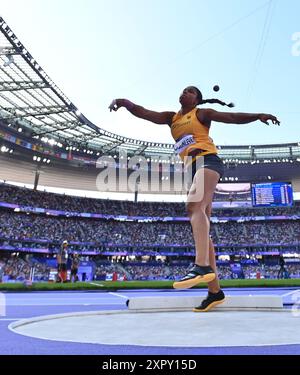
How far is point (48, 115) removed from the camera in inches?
1373

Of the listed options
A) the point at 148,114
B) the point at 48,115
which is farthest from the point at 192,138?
the point at 48,115

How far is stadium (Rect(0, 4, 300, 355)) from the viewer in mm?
39469

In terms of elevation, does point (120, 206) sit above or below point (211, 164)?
above

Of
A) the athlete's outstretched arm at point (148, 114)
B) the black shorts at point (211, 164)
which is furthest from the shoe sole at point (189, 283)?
the athlete's outstretched arm at point (148, 114)

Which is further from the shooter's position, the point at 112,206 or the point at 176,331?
the point at 112,206

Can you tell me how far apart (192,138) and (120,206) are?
164 feet

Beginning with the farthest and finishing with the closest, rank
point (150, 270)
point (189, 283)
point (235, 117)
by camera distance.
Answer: point (150, 270) → point (235, 117) → point (189, 283)

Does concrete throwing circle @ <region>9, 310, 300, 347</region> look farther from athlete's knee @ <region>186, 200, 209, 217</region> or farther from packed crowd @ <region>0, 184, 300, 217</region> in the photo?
packed crowd @ <region>0, 184, 300, 217</region>

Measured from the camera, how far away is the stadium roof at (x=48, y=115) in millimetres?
26266

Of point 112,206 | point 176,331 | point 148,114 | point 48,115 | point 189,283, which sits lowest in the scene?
point 176,331

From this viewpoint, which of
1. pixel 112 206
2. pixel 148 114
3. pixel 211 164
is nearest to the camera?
pixel 211 164

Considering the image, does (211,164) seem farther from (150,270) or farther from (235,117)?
(150,270)
